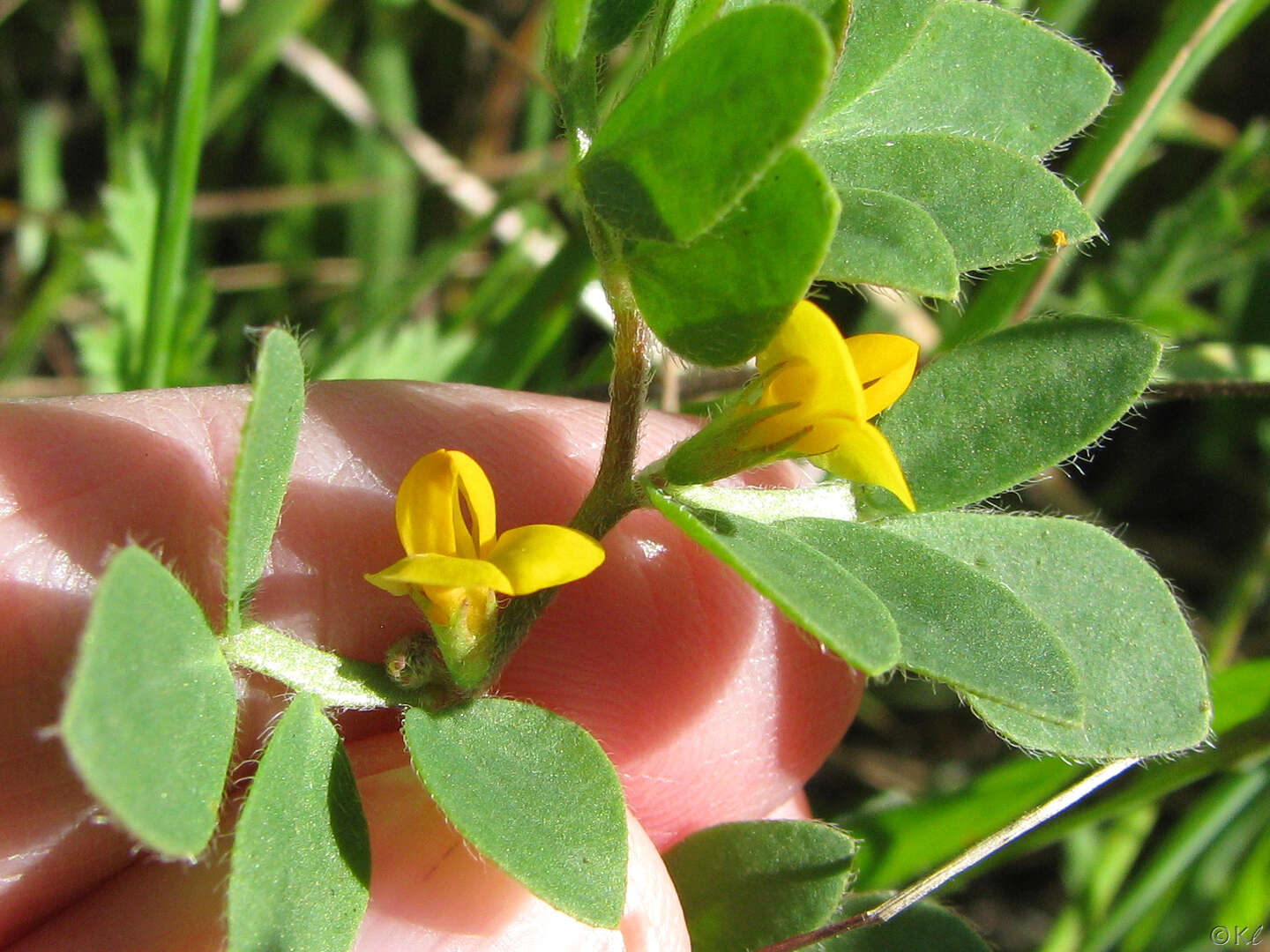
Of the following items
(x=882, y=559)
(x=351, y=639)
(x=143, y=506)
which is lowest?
(x=351, y=639)

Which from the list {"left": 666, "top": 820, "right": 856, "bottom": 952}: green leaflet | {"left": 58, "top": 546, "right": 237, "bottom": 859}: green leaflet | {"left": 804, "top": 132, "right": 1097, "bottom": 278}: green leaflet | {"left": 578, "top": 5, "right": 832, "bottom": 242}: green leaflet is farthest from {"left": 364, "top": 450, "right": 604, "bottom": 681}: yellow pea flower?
{"left": 666, "top": 820, "right": 856, "bottom": 952}: green leaflet

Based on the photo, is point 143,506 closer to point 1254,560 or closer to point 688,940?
point 688,940

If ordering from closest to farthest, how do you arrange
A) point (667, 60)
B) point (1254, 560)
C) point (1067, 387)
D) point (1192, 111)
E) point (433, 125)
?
point (667, 60) < point (1067, 387) < point (1254, 560) < point (1192, 111) < point (433, 125)

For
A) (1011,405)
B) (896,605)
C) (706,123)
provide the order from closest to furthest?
(706,123) → (896,605) → (1011,405)

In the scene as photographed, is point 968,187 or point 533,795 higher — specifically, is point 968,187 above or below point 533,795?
above

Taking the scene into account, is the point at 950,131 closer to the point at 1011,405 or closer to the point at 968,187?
the point at 968,187

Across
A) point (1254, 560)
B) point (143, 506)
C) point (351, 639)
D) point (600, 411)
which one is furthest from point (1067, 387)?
point (1254, 560)

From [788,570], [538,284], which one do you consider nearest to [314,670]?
[788,570]
